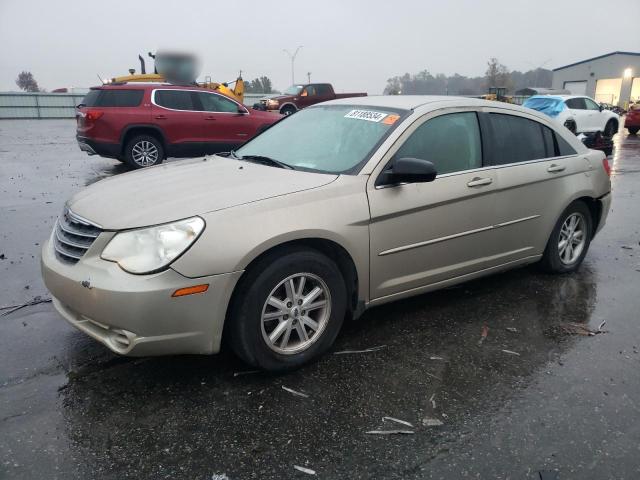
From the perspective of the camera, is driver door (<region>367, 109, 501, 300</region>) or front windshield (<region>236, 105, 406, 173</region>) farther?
front windshield (<region>236, 105, 406, 173</region>)

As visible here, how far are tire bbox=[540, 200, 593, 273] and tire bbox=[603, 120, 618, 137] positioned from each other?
1709 cm

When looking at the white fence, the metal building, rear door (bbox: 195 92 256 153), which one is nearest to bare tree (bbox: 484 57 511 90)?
the metal building

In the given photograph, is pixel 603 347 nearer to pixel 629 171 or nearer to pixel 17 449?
pixel 17 449

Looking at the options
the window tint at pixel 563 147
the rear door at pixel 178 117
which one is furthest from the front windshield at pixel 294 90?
the window tint at pixel 563 147

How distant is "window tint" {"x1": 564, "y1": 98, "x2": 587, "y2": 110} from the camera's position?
18.5 meters

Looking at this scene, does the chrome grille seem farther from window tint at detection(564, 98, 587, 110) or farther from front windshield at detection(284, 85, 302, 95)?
front windshield at detection(284, 85, 302, 95)

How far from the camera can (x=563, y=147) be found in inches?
184

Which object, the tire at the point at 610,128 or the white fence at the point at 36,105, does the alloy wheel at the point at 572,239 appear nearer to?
the tire at the point at 610,128

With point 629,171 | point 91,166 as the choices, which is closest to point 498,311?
point 629,171

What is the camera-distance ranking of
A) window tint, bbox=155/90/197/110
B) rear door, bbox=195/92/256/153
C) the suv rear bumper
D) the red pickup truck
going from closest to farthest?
the suv rear bumper < window tint, bbox=155/90/197/110 < rear door, bbox=195/92/256/153 < the red pickup truck

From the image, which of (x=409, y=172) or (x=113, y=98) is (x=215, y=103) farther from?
(x=409, y=172)

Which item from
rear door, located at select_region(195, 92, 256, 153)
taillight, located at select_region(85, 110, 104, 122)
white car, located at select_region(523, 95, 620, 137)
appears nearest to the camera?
taillight, located at select_region(85, 110, 104, 122)

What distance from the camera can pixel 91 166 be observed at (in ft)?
39.6

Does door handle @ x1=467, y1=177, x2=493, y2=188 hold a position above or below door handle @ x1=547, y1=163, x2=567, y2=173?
below
